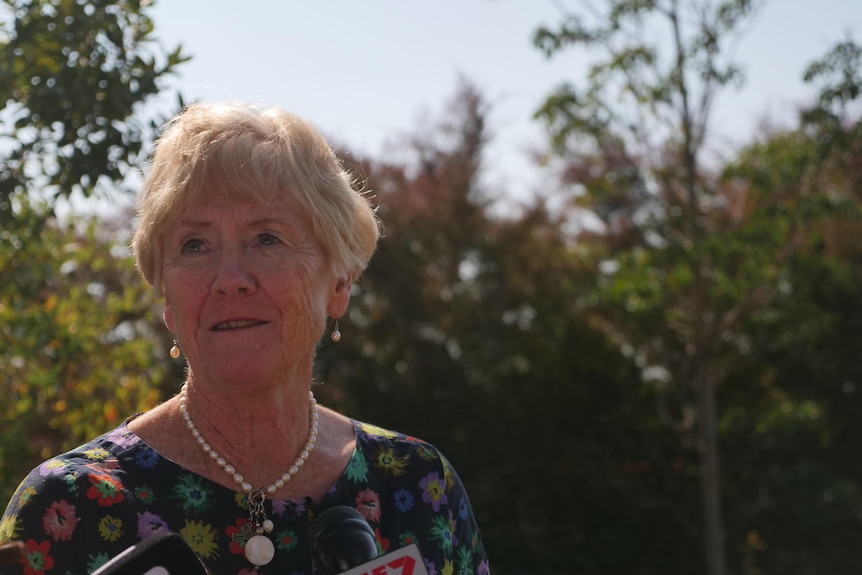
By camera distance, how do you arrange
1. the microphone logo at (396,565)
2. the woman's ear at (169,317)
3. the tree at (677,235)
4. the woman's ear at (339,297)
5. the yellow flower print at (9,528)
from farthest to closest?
1. the tree at (677,235)
2. the woman's ear at (339,297)
3. the woman's ear at (169,317)
4. the yellow flower print at (9,528)
5. the microphone logo at (396,565)

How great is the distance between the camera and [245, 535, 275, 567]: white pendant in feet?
7.16

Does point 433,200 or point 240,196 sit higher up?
point 433,200

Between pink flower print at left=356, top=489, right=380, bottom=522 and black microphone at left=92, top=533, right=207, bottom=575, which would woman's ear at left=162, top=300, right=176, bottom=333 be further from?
black microphone at left=92, top=533, right=207, bottom=575

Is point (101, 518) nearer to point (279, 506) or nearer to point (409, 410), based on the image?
point (279, 506)

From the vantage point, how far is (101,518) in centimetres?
204

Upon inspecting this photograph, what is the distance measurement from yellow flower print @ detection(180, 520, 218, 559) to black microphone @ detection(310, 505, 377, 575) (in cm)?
34

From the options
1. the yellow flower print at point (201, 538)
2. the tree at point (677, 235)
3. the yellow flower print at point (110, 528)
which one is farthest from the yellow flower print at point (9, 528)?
the tree at point (677, 235)

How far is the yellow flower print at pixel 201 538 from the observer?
7.09 ft

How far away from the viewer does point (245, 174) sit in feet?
7.20

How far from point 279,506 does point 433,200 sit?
10.2m

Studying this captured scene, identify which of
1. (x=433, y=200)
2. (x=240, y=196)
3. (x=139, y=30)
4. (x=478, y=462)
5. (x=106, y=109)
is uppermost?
(x=433, y=200)

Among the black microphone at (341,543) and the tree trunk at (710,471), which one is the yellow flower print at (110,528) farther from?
the tree trunk at (710,471)

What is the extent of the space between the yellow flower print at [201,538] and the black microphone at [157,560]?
63cm

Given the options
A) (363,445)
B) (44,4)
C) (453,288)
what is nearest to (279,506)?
(363,445)
